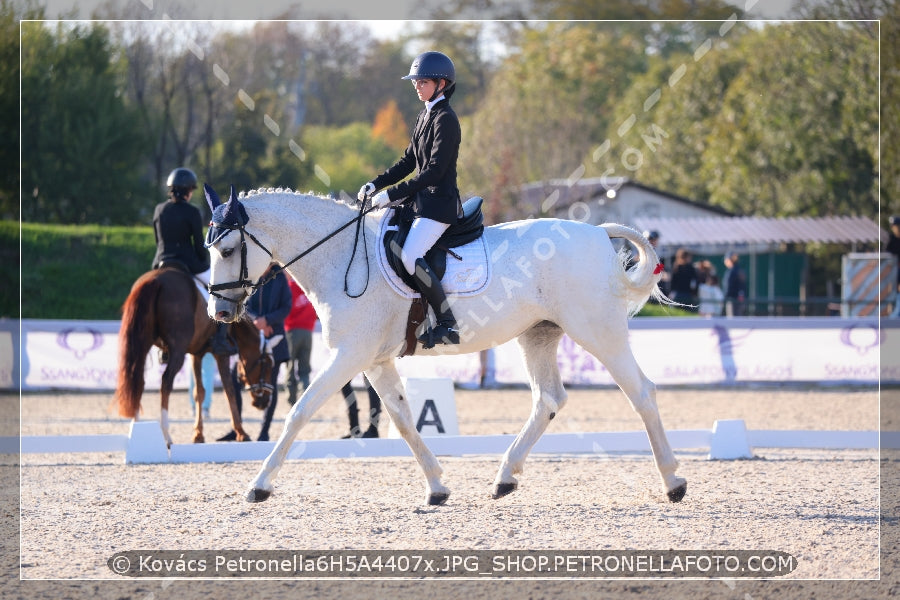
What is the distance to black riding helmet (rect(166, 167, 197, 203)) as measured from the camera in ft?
32.2

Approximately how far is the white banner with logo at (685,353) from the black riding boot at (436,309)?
873cm

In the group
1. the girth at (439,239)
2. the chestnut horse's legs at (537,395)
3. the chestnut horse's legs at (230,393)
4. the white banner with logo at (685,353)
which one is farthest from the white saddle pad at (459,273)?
the white banner with logo at (685,353)

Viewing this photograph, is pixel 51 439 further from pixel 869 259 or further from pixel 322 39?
pixel 322 39

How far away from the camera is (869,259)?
80.8 ft

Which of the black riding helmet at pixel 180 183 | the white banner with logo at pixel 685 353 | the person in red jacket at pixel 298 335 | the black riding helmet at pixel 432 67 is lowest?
the white banner with logo at pixel 685 353

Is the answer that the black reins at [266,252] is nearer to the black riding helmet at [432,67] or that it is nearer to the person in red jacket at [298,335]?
the black riding helmet at [432,67]

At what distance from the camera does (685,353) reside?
16078 millimetres

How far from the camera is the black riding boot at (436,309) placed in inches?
260

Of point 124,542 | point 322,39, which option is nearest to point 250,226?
Result: point 124,542

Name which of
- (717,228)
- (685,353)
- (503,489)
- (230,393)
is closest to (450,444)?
(503,489)

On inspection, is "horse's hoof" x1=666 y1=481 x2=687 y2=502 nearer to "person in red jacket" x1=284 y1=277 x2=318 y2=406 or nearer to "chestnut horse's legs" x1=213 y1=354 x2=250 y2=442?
"chestnut horse's legs" x1=213 y1=354 x2=250 y2=442

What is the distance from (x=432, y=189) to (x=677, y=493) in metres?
2.39

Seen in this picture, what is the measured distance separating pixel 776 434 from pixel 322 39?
30225 mm

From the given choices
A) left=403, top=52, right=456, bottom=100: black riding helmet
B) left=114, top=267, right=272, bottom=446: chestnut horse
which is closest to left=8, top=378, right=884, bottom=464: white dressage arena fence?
left=114, top=267, right=272, bottom=446: chestnut horse
